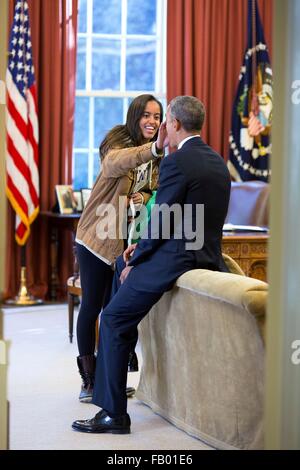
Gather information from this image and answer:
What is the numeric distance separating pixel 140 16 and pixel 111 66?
1.98ft

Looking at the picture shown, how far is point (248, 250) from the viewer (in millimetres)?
5871

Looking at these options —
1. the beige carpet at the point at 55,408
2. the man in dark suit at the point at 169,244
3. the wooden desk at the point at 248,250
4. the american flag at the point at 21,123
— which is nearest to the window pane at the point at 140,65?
the american flag at the point at 21,123

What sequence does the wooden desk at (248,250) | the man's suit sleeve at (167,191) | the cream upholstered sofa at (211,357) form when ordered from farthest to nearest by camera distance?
1. the wooden desk at (248,250)
2. the man's suit sleeve at (167,191)
3. the cream upholstered sofa at (211,357)

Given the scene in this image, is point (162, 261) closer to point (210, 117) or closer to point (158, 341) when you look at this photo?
point (158, 341)

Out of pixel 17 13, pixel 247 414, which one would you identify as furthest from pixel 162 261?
pixel 17 13

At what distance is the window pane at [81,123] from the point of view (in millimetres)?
Result: 8344

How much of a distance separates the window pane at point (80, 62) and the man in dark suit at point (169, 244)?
15.3 ft

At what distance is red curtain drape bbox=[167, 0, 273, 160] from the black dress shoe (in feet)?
16.6

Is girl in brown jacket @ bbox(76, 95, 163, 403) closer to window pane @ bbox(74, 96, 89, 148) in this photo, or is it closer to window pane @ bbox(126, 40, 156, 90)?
window pane @ bbox(74, 96, 89, 148)

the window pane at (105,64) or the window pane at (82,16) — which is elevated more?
the window pane at (82,16)

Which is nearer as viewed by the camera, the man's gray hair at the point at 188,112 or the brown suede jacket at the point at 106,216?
the man's gray hair at the point at 188,112

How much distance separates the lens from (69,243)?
26.2 feet

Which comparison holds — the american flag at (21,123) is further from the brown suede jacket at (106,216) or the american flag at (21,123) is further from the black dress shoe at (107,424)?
the black dress shoe at (107,424)

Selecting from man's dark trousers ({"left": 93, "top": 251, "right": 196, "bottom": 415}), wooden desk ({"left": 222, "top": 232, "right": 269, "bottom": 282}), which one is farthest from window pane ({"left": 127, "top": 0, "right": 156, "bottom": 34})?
man's dark trousers ({"left": 93, "top": 251, "right": 196, "bottom": 415})
